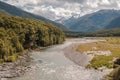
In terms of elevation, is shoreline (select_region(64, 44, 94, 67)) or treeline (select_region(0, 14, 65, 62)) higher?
treeline (select_region(0, 14, 65, 62))

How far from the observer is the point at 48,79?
68.6m

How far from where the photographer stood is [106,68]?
83938mm

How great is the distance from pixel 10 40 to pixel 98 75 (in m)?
62.7

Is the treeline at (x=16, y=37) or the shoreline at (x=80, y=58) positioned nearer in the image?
the shoreline at (x=80, y=58)

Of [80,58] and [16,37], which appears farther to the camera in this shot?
[16,37]

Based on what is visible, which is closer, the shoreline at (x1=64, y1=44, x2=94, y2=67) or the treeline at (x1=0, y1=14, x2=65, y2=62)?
the shoreline at (x1=64, y1=44, x2=94, y2=67)

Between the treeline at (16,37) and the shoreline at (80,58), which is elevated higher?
the treeline at (16,37)

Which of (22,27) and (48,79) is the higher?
(22,27)

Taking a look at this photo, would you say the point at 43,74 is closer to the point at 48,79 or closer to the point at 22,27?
the point at 48,79

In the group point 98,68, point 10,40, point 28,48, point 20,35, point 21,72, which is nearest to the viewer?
point 21,72

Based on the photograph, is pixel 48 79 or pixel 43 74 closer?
pixel 48 79

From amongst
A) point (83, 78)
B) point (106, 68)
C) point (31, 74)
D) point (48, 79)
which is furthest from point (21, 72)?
point (106, 68)

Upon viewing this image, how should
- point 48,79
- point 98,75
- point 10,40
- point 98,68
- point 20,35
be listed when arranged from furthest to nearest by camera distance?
1. point 20,35
2. point 10,40
3. point 98,68
4. point 98,75
5. point 48,79

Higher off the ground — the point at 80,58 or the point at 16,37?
the point at 16,37
